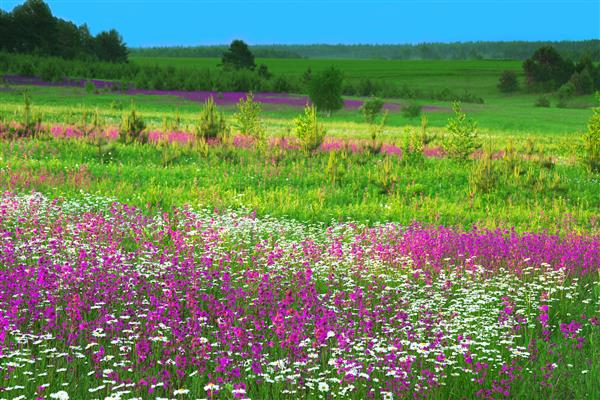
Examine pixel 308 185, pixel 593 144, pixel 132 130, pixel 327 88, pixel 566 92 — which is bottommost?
pixel 308 185

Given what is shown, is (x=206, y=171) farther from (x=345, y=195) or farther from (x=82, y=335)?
(x=82, y=335)

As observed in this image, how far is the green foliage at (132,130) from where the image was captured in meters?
23.8

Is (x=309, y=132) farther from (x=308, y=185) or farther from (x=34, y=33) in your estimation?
(x=34, y=33)

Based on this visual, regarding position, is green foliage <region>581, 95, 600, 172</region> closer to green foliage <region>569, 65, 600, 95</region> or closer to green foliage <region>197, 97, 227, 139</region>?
green foliage <region>197, 97, 227, 139</region>

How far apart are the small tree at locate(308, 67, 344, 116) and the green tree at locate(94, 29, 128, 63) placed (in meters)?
Answer: 58.4

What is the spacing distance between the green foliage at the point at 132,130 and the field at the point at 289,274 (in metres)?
0.22

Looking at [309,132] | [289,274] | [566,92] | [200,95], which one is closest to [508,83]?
[566,92]

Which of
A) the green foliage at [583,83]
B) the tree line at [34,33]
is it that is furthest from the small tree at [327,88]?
the green foliage at [583,83]

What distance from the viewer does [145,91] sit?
61656 mm

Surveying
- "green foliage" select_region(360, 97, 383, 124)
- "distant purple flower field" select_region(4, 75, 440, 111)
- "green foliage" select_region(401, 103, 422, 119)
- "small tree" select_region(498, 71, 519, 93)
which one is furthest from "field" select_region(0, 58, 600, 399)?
"small tree" select_region(498, 71, 519, 93)

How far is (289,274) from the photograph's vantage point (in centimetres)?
857

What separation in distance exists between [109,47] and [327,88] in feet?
201

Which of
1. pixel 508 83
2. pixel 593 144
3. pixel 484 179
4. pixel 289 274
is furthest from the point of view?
pixel 508 83

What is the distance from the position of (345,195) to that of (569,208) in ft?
17.3
